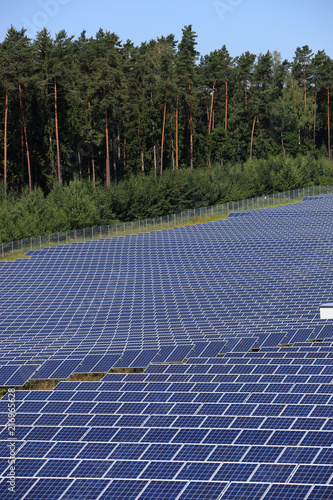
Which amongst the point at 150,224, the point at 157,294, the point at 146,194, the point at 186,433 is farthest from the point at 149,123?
the point at 186,433

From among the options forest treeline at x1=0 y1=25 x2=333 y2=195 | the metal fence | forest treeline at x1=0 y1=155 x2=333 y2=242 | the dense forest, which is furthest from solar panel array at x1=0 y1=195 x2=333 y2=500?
forest treeline at x1=0 y1=25 x2=333 y2=195

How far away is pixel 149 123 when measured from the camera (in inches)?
3691

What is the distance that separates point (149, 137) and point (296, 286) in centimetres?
6054

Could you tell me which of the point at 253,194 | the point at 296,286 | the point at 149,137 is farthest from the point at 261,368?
the point at 149,137

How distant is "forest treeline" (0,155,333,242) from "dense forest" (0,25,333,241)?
172 mm

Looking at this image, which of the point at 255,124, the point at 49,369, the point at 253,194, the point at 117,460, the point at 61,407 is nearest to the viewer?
the point at 117,460

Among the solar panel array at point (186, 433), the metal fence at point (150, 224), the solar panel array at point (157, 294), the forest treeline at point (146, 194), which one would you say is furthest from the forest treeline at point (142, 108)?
the solar panel array at point (186, 433)

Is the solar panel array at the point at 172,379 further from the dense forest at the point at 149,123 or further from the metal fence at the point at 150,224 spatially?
the dense forest at the point at 149,123

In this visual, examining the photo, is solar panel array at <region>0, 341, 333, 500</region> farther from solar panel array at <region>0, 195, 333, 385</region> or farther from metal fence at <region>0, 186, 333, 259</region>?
metal fence at <region>0, 186, 333, 259</region>

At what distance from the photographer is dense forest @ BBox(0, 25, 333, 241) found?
246 feet

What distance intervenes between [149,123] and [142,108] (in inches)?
98.8

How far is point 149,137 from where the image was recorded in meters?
96.5

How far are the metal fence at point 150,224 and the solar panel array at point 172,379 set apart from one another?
7786mm

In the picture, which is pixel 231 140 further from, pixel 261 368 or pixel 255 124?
pixel 261 368
